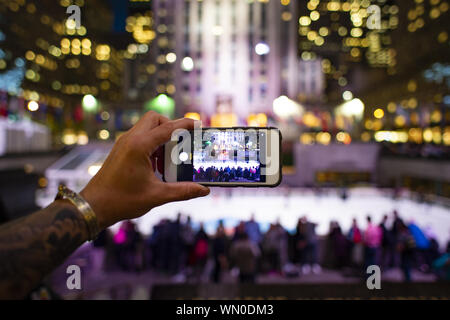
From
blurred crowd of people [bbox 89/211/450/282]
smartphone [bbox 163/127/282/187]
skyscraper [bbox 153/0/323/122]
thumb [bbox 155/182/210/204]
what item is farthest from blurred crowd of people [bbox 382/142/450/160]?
skyscraper [bbox 153/0/323/122]

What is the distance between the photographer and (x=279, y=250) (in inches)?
262

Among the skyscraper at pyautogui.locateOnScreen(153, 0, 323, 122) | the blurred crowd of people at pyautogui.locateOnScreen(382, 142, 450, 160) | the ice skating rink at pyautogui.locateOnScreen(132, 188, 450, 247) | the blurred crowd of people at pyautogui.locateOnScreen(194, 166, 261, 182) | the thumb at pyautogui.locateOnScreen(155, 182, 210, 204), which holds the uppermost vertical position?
the skyscraper at pyautogui.locateOnScreen(153, 0, 323, 122)

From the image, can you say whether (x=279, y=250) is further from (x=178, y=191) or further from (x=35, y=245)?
(x=35, y=245)

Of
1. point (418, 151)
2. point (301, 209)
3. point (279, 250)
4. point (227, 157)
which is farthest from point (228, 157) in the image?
point (418, 151)

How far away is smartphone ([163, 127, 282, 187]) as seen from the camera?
60.7 inches

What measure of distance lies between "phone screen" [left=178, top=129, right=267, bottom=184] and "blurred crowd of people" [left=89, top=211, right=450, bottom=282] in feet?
15.2

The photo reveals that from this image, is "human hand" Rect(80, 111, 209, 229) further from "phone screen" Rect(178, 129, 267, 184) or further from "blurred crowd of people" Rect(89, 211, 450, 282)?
"blurred crowd of people" Rect(89, 211, 450, 282)

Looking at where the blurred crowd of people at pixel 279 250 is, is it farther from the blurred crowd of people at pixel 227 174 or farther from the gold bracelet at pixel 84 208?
the gold bracelet at pixel 84 208

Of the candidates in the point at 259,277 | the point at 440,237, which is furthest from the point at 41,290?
the point at 440,237

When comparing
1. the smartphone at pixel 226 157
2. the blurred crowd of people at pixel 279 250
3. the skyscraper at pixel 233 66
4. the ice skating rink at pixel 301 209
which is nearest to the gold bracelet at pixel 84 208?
the smartphone at pixel 226 157

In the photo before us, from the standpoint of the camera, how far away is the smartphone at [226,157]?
5.06 ft

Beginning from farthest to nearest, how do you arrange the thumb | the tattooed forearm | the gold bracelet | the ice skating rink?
the ice skating rink < the thumb < the gold bracelet < the tattooed forearm
